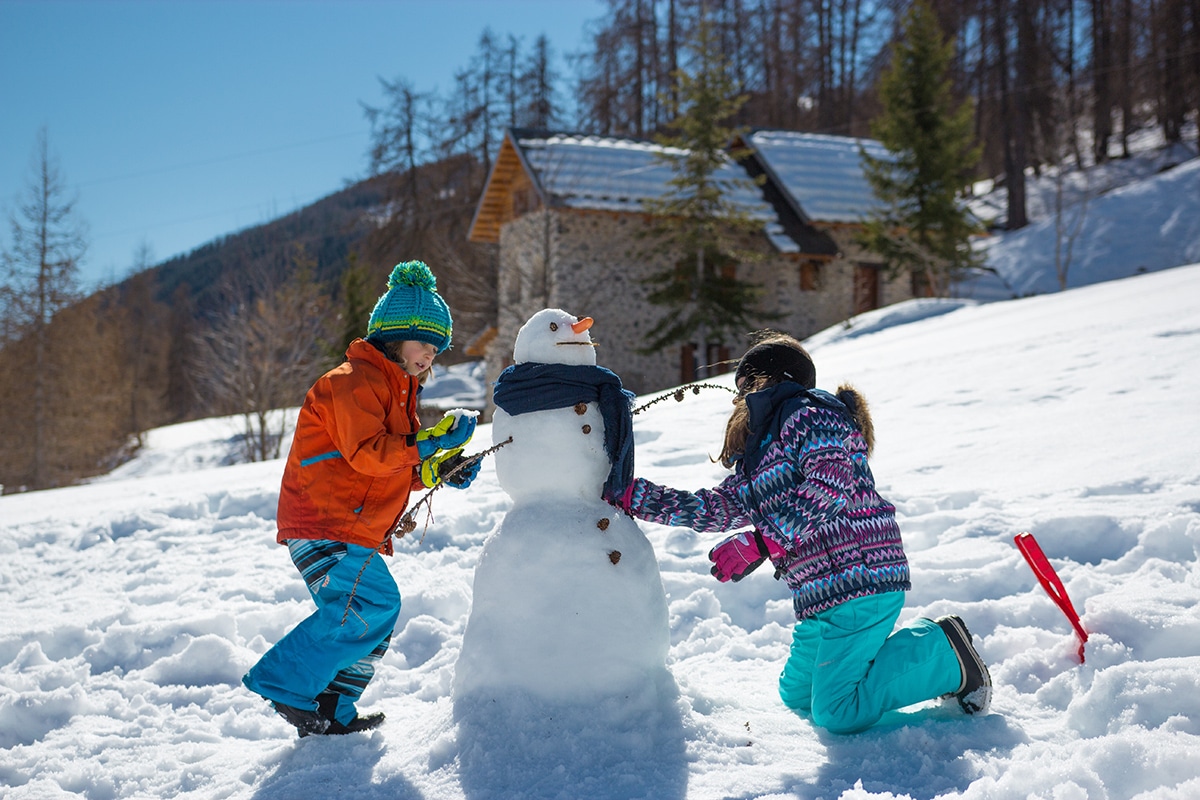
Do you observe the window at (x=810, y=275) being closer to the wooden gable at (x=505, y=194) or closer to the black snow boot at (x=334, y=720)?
the wooden gable at (x=505, y=194)

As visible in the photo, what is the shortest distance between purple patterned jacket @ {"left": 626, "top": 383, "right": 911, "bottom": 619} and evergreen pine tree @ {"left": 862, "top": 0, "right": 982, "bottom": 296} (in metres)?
16.3

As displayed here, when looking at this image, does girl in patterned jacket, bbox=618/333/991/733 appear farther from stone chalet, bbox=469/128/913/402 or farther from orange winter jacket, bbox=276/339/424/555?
stone chalet, bbox=469/128/913/402

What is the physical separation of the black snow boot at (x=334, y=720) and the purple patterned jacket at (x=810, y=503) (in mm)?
1114

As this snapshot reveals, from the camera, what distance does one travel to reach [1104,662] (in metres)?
2.63

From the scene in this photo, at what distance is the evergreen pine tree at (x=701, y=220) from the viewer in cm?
1641

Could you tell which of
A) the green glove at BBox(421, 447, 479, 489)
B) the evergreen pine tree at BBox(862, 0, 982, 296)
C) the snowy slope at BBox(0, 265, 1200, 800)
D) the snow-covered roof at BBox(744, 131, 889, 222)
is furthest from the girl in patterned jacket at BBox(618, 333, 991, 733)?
the snow-covered roof at BBox(744, 131, 889, 222)

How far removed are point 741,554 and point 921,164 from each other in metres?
17.8

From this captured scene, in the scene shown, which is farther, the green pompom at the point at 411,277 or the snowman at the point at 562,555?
the green pompom at the point at 411,277

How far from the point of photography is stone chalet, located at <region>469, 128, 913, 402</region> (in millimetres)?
16938

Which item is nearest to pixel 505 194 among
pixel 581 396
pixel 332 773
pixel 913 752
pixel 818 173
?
pixel 818 173

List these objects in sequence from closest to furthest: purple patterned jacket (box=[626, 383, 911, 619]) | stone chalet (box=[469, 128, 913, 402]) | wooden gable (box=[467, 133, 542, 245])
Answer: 1. purple patterned jacket (box=[626, 383, 911, 619])
2. stone chalet (box=[469, 128, 913, 402])
3. wooden gable (box=[467, 133, 542, 245])

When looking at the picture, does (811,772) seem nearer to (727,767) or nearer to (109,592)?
(727,767)

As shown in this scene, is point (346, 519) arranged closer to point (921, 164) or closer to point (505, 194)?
point (505, 194)

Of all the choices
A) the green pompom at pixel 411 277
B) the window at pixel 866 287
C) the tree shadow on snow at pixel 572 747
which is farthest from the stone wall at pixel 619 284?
the tree shadow on snow at pixel 572 747
